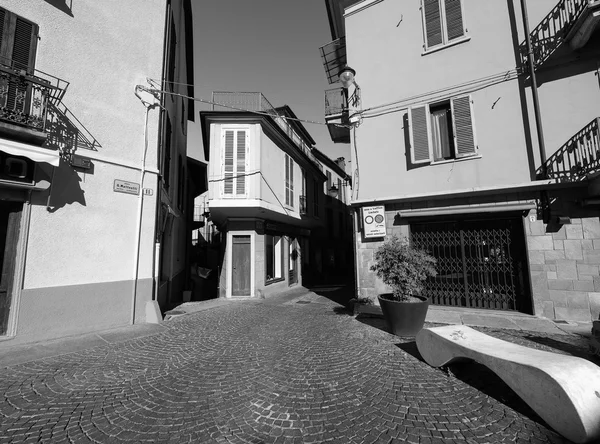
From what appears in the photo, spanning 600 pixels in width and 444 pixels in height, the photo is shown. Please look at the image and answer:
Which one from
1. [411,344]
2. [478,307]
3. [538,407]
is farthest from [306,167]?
[538,407]

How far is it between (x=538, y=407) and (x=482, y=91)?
758cm

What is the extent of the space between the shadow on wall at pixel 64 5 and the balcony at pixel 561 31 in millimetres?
11150

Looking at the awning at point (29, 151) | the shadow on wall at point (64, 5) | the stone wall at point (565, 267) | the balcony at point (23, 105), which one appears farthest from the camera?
the stone wall at point (565, 267)

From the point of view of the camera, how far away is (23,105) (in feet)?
16.2

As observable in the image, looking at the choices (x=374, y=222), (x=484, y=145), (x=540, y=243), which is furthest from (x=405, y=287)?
(x=484, y=145)

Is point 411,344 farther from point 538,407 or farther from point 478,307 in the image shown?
point 478,307

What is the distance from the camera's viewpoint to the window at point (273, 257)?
12.8m

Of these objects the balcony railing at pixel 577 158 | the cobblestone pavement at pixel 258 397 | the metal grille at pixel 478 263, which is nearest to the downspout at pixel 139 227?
the cobblestone pavement at pixel 258 397

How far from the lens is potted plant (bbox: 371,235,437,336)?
17.4 ft

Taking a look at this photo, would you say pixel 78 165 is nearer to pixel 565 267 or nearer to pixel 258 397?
pixel 258 397

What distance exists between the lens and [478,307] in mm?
7070

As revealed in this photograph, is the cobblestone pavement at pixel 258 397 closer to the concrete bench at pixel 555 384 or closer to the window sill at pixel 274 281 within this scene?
the concrete bench at pixel 555 384

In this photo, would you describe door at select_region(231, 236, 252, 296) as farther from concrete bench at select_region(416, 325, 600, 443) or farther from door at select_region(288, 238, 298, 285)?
concrete bench at select_region(416, 325, 600, 443)

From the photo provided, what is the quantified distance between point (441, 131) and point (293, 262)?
1030 cm
